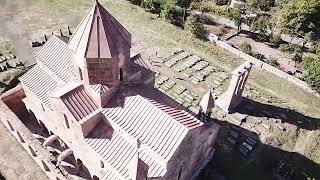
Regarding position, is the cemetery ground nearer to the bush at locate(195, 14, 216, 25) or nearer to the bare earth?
the bush at locate(195, 14, 216, 25)

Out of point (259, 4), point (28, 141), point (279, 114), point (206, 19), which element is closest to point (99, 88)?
point (28, 141)

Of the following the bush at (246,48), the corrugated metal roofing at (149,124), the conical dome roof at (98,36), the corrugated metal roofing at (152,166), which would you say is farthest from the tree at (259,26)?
the corrugated metal roofing at (152,166)

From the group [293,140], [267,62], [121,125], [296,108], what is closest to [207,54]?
[267,62]

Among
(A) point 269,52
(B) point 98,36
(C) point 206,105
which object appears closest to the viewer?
(B) point 98,36

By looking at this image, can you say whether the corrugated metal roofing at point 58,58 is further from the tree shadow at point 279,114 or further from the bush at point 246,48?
the bush at point 246,48

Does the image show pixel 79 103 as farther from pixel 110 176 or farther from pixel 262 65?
pixel 262 65

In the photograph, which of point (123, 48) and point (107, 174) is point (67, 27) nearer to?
point (123, 48)
